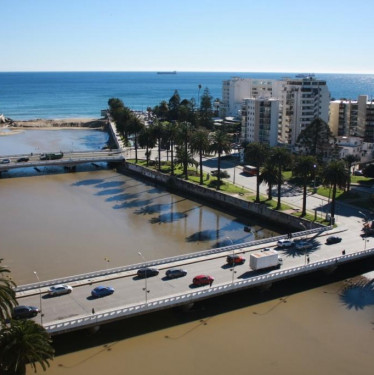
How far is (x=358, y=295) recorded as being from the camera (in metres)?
42.5

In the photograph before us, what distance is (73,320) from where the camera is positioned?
3403 centimetres

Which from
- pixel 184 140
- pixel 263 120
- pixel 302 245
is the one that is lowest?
pixel 302 245

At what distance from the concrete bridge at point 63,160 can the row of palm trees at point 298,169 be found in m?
36.1

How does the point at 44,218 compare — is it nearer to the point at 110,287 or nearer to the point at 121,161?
the point at 110,287

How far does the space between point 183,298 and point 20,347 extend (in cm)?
1402

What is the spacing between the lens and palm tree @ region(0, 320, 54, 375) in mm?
25969

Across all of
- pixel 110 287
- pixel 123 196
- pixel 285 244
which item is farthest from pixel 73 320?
pixel 123 196

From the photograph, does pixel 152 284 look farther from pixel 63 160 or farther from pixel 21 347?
pixel 63 160

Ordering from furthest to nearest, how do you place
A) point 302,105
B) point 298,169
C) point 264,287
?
1. point 302,105
2. point 298,169
3. point 264,287

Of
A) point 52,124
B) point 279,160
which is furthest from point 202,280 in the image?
point 52,124

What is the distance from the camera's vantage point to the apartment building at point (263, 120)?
104938 mm

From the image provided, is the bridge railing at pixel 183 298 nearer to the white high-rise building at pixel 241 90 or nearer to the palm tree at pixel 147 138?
the palm tree at pixel 147 138

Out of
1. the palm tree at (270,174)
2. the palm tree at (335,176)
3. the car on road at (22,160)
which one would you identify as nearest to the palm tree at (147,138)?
the car on road at (22,160)

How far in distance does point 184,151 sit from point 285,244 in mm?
37978
